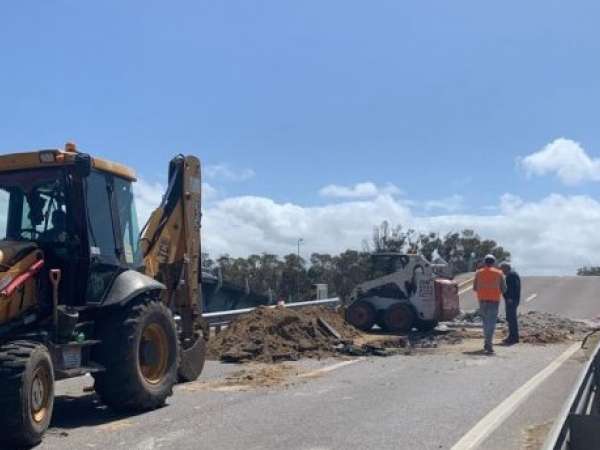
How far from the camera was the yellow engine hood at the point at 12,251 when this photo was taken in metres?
8.18

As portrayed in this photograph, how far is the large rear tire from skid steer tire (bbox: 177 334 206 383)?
905 centimetres

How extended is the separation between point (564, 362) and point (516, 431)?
20.9 feet

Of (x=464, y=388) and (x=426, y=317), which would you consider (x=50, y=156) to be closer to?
(x=464, y=388)

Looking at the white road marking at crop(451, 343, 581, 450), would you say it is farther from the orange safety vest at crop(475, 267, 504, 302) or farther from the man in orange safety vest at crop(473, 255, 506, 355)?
the orange safety vest at crop(475, 267, 504, 302)

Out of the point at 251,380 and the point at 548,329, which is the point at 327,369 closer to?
the point at 251,380

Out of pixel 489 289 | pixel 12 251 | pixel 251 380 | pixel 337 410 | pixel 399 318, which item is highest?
pixel 12 251

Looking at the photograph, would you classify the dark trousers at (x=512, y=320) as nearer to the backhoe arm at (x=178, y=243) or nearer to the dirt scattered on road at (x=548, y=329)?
the dirt scattered on road at (x=548, y=329)

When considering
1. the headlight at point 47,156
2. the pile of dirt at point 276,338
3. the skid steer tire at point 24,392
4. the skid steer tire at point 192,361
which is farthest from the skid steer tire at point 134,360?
the pile of dirt at point 276,338

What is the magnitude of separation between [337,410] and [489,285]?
839cm

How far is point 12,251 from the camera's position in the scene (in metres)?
8.34

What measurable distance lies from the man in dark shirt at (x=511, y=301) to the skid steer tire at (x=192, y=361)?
26.5 ft

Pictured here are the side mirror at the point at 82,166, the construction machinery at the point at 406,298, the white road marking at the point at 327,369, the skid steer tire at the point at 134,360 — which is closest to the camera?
the side mirror at the point at 82,166

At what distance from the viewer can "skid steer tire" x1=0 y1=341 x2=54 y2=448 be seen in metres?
7.25

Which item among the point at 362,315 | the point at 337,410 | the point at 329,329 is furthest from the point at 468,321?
the point at 337,410
